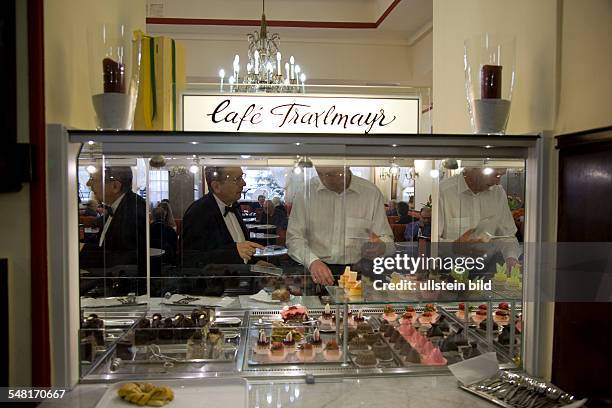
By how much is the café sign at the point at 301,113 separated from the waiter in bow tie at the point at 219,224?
0.84ft

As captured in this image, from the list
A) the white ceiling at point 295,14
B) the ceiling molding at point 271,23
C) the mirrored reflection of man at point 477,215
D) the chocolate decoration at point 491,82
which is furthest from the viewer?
the ceiling molding at point 271,23

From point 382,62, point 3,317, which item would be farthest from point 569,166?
point 382,62

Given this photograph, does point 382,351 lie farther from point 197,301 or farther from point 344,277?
point 197,301

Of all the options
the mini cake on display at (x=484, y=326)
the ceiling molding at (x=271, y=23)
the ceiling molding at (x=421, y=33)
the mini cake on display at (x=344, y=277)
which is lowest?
the mini cake on display at (x=484, y=326)

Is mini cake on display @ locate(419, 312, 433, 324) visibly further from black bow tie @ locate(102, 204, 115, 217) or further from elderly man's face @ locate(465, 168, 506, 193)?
black bow tie @ locate(102, 204, 115, 217)

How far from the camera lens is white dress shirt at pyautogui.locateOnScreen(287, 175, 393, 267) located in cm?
199

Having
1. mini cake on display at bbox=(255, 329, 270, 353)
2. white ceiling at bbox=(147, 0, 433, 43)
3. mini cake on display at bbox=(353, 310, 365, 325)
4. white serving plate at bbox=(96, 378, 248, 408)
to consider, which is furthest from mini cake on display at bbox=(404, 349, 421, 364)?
white ceiling at bbox=(147, 0, 433, 43)

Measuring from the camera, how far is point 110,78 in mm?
1816

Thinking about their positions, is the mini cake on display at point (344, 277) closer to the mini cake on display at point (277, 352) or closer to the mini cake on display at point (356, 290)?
the mini cake on display at point (356, 290)

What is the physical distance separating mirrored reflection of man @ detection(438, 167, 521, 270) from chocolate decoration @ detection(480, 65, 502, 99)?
29cm


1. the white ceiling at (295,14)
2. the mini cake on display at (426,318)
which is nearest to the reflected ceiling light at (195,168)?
the mini cake on display at (426,318)

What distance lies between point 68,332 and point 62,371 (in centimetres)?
13

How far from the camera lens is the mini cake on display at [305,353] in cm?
202

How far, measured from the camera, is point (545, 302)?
1.96 meters
